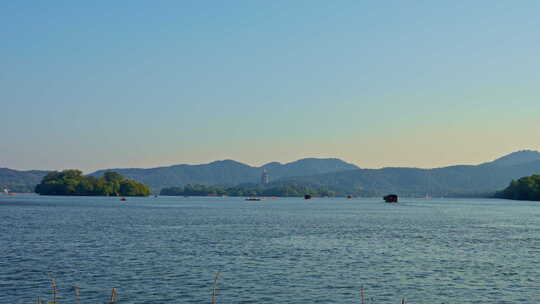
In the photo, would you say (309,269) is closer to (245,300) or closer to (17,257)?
(245,300)

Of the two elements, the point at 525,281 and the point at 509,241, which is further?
the point at 509,241

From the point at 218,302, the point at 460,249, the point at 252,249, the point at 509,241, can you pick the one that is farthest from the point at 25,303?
the point at 509,241

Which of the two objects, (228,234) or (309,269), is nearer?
(309,269)

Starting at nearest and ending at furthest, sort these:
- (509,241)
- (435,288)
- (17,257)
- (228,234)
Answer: (435,288) → (17,257) → (509,241) → (228,234)

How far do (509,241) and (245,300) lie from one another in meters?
64.4

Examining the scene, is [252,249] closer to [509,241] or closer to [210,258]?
[210,258]

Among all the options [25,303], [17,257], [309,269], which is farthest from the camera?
[17,257]

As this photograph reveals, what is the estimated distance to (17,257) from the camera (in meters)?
65.8

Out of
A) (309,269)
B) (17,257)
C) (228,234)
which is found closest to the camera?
(309,269)

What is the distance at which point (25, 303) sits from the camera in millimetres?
41625

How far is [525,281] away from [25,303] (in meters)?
42.3

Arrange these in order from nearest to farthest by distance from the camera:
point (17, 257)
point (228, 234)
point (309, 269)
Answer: point (309, 269)
point (17, 257)
point (228, 234)

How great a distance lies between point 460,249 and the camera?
80500 mm

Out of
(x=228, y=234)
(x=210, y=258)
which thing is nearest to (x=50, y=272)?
(x=210, y=258)
